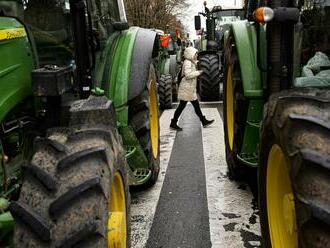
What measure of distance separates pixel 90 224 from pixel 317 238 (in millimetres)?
902

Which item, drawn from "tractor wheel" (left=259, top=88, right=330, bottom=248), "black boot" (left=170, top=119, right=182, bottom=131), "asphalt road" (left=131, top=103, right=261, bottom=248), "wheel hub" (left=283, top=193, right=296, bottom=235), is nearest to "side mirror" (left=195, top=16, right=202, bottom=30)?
"black boot" (left=170, top=119, right=182, bottom=131)

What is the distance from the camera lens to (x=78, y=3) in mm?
3334

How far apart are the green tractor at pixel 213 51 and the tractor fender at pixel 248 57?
5.05 metres

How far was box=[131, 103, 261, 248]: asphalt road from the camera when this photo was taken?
3.82m

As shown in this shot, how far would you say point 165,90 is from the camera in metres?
10.4

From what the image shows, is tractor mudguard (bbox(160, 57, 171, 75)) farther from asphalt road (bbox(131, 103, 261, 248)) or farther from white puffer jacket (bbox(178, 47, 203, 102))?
asphalt road (bbox(131, 103, 261, 248))

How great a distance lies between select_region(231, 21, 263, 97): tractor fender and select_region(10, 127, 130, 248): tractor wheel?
1.95 m

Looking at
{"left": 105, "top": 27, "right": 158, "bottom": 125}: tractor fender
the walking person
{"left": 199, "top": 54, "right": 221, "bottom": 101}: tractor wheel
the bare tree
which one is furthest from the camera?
the bare tree

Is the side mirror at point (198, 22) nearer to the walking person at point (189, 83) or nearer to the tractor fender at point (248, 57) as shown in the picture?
the walking person at point (189, 83)

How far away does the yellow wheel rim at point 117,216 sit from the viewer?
245cm

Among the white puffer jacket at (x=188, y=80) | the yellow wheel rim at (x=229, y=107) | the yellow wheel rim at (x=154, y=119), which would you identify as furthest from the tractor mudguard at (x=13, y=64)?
the white puffer jacket at (x=188, y=80)

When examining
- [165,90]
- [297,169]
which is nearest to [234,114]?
[297,169]

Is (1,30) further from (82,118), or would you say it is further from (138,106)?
(138,106)

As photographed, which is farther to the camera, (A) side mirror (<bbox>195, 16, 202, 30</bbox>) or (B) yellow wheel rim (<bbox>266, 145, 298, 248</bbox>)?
(A) side mirror (<bbox>195, 16, 202, 30</bbox>)
